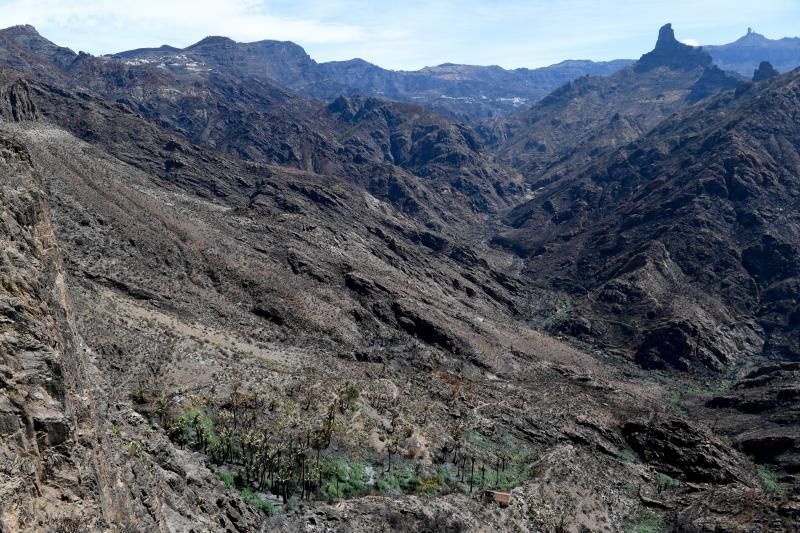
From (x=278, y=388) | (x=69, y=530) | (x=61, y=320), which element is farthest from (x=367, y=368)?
(x=69, y=530)

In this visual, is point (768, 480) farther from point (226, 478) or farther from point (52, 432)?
point (52, 432)

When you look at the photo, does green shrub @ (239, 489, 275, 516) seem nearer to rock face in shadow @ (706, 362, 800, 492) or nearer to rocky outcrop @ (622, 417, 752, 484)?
rocky outcrop @ (622, 417, 752, 484)

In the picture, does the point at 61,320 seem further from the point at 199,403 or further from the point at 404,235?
the point at 404,235

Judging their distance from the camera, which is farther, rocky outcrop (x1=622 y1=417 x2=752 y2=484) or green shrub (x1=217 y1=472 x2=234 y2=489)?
rocky outcrop (x1=622 y1=417 x2=752 y2=484)

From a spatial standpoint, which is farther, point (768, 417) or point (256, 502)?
→ point (768, 417)

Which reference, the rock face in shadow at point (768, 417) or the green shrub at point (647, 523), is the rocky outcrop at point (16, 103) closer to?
the green shrub at point (647, 523)

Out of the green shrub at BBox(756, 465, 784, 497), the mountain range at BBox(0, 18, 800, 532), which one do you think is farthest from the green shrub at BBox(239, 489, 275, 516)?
the green shrub at BBox(756, 465, 784, 497)

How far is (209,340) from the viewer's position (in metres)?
58.0

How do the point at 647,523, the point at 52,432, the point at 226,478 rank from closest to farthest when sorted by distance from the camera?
the point at 52,432, the point at 226,478, the point at 647,523

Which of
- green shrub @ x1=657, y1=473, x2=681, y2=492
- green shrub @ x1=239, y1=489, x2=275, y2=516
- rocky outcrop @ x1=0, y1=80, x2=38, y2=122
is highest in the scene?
rocky outcrop @ x1=0, y1=80, x2=38, y2=122

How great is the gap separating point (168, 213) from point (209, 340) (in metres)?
38.3

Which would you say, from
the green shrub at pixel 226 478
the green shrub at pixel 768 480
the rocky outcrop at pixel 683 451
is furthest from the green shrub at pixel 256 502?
the green shrub at pixel 768 480

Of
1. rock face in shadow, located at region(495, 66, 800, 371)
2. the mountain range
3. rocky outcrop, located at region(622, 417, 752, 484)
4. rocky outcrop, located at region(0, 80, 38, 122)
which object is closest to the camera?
the mountain range

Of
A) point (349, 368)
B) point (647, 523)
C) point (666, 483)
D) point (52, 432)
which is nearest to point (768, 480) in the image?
point (666, 483)
